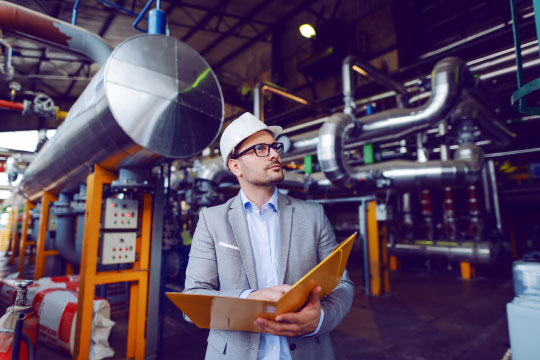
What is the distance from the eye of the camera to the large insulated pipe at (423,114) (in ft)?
14.8

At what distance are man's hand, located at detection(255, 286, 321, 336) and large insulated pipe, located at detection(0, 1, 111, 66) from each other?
351 cm

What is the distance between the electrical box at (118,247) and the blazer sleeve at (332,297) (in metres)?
2.50

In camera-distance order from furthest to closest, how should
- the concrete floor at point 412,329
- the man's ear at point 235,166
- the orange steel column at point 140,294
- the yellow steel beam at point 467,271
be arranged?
the yellow steel beam at point 467,271
the concrete floor at point 412,329
the orange steel column at point 140,294
the man's ear at point 235,166

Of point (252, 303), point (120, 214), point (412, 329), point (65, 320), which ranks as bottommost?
point (412, 329)

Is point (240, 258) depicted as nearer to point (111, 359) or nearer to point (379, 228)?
point (111, 359)

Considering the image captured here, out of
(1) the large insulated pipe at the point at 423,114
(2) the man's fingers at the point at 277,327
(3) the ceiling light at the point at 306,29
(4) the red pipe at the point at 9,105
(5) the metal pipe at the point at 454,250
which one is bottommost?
(5) the metal pipe at the point at 454,250

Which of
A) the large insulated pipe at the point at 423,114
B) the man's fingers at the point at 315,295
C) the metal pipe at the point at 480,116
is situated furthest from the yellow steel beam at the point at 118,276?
the metal pipe at the point at 480,116

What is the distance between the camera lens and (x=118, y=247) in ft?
10.1

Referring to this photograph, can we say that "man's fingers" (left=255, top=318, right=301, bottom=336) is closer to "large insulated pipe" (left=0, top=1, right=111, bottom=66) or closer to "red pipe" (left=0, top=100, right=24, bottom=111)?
"large insulated pipe" (left=0, top=1, right=111, bottom=66)

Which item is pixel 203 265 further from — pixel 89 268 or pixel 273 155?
pixel 89 268

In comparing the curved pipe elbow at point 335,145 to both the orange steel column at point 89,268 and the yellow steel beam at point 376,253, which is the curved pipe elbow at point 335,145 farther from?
the orange steel column at point 89,268

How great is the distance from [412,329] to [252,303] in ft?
13.4

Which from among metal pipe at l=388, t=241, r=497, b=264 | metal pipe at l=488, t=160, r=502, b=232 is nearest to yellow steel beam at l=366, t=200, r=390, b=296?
metal pipe at l=388, t=241, r=497, b=264

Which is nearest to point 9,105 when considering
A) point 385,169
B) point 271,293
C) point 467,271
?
point 271,293
